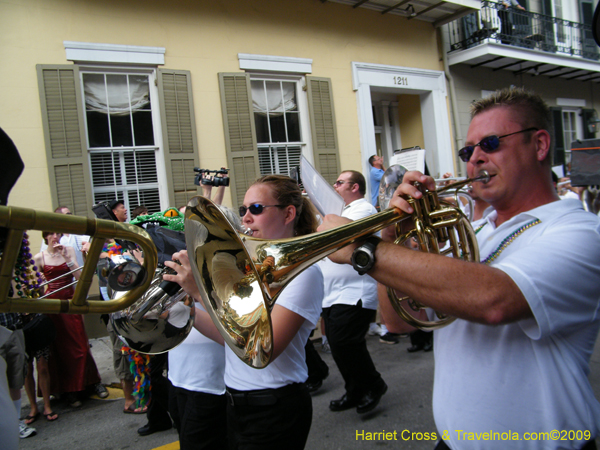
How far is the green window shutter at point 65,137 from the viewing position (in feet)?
19.4

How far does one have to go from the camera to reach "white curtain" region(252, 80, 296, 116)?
7684 mm

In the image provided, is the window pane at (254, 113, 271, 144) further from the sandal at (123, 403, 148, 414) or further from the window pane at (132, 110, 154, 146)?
the sandal at (123, 403, 148, 414)

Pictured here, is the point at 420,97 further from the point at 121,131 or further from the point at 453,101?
the point at 121,131

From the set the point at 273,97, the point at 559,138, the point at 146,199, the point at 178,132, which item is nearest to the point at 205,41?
the point at 273,97

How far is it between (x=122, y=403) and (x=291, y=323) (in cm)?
339

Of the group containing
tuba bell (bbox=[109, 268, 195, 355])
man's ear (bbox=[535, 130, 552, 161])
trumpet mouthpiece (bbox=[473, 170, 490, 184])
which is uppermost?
man's ear (bbox=[535, 130, 552, 161])

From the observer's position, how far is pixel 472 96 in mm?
10055

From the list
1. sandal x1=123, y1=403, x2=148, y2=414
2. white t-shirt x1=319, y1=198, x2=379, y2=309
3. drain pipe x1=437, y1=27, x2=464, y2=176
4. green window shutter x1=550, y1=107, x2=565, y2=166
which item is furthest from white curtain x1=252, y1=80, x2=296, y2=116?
green window shutter x1=550, y1=107, x2=565, y2=166

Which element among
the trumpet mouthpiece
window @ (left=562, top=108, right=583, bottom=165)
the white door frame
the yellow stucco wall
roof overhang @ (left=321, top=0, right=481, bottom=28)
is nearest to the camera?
the trumpet mouthpiece

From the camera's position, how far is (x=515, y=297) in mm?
1076

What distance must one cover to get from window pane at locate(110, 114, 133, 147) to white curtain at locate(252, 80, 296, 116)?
217 cm

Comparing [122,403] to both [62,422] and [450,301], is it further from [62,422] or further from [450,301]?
[450,301]

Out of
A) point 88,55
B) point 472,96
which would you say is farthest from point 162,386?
point 472,96

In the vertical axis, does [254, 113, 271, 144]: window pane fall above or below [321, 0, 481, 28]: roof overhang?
below
